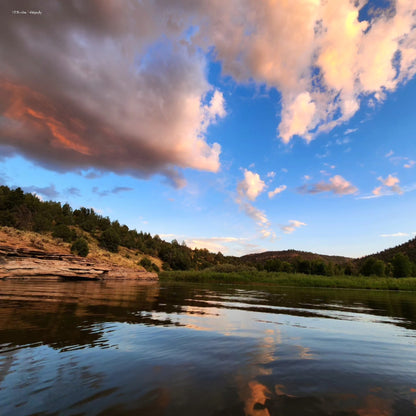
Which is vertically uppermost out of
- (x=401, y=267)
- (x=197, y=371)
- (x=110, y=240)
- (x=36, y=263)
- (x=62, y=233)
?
(x=110, y=240)

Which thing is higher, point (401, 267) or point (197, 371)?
point (401, 267)

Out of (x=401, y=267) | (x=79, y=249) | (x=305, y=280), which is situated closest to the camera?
(x=305, y=280)

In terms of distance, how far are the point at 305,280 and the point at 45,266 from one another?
4777 cm

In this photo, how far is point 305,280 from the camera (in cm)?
5088

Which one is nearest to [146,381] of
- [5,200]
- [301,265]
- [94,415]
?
[94,415]

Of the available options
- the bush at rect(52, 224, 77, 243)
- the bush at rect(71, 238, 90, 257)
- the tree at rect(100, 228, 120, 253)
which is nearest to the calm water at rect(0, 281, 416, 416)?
the bush at rect(71, 238, 90, 257)

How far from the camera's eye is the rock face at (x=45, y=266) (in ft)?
101

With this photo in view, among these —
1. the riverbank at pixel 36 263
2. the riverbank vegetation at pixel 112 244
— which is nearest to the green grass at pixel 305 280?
the riverbank vegetation at pixel 112 244

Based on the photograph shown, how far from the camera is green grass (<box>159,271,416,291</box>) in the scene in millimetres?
46594

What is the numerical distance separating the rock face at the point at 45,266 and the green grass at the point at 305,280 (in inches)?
851

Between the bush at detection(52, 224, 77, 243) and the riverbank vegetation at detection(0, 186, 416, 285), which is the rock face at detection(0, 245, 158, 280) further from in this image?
the bush at detection(52, 224, 77, 243)

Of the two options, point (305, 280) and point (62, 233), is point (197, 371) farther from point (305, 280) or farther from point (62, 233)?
point (62, 233)

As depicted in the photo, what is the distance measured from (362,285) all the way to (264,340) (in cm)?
5238

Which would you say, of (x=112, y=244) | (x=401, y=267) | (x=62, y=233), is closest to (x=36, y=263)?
(x=62, y=233)
